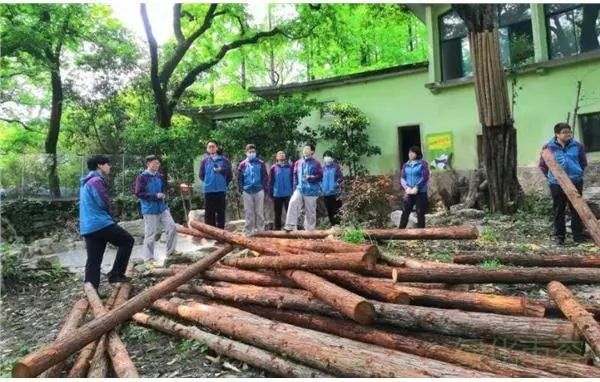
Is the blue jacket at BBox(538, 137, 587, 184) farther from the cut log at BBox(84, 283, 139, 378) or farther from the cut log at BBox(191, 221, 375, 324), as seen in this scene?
the cut log at BBox(84, 283, 139, 378)

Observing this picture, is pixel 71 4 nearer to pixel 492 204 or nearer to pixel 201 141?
pixel 201 141

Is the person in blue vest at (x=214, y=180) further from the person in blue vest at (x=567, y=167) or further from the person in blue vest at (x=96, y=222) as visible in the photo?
the person in blue vest at (x=567, y=167)

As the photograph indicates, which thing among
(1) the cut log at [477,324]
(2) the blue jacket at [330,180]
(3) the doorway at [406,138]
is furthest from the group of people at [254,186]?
(3) the doorway at [406,138]

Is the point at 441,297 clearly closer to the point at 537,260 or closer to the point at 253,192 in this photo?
the point at 537,260

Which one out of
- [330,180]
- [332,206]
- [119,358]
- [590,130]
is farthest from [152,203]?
[590,130]

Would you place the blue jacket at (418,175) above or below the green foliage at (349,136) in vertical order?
below

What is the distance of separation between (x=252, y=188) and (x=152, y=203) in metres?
1.90

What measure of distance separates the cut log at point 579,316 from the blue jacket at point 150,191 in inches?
237

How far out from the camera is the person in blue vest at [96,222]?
6.64 metres

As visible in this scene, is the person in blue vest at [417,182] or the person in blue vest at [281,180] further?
the person in blue vest at [281,180]

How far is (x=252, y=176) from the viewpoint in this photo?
9.14 m

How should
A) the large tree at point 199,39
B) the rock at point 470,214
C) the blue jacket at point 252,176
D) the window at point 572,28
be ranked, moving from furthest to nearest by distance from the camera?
the large tree at point 199,39 → the window at point 572,28 → the rock at point 470,214 → the blue jacket at point 252,176

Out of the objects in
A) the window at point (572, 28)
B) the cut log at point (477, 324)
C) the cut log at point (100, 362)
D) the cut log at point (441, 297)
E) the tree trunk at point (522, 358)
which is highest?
the window at point (572, 28)

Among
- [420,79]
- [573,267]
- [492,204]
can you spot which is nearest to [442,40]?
[420,79]
